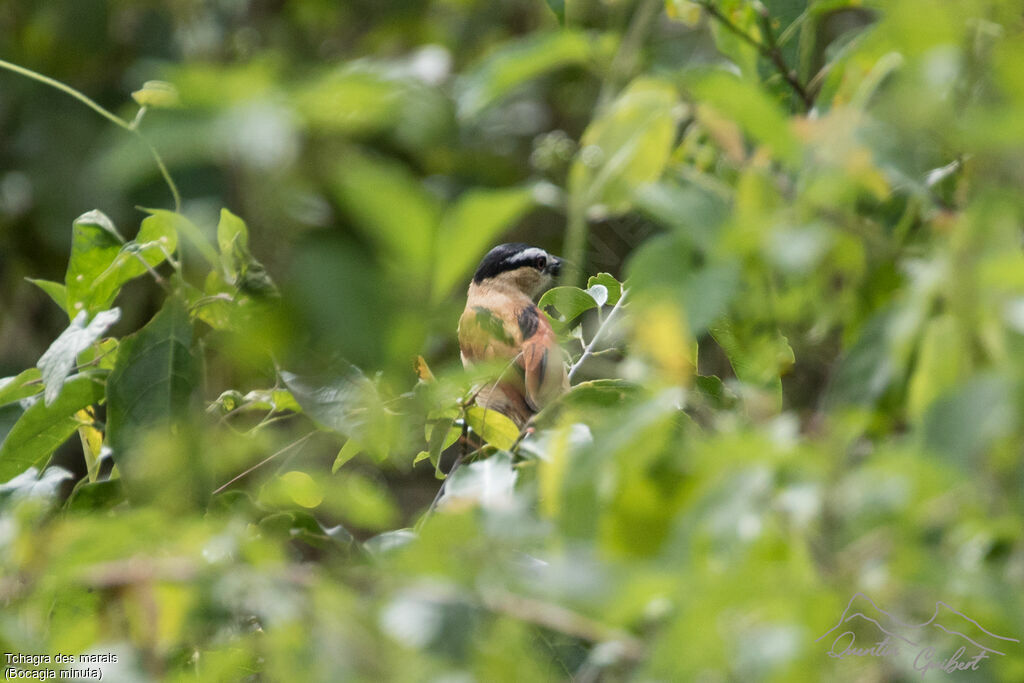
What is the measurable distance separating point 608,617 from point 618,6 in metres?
0.69

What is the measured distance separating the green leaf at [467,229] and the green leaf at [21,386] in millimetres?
1048

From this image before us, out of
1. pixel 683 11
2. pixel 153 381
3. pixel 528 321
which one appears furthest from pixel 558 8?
pixel 528 321

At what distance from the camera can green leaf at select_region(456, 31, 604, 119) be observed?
0.69 meters

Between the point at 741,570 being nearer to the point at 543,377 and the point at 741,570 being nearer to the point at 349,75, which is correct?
the point at 349,75

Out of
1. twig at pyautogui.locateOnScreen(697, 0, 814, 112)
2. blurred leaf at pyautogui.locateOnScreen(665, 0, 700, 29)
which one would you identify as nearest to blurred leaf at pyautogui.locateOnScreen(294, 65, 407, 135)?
twig at pyautogui.locateOnScreen(697, 0, 814, 112)

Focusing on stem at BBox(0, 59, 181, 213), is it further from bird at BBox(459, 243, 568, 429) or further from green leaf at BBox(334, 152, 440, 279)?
bird at BBox(459, 243, 568, 429)

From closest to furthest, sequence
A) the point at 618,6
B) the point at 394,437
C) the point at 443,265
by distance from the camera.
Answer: the point at 443,265
the point at 394,437
the point at 618,6

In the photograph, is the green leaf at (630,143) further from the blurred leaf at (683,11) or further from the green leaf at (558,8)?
the blurred leaf at (683,11)

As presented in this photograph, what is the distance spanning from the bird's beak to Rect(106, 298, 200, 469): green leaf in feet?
7.07

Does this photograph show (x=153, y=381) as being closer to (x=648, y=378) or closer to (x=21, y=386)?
(x=21, y=386)

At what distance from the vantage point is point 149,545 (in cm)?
77

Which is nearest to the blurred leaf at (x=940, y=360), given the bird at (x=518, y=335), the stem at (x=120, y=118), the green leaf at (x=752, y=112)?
the green leaf at (x=752, y=112)

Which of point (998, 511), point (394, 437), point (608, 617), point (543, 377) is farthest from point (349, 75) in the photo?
point (543, 377)

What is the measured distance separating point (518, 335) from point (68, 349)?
64.1 inches
